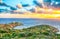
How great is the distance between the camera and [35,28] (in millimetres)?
1556

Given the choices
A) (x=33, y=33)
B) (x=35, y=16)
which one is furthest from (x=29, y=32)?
(x=35, y=16)

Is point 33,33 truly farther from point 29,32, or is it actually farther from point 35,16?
point 35,16

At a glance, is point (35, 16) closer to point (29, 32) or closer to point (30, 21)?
point (30, 21)

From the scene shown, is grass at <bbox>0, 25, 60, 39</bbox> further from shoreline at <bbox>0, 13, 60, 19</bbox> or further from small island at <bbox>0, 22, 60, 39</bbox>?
shoreline at <bbox>0, 13, 60, 19</bbox>

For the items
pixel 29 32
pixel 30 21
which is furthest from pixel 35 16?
pixel 29 32

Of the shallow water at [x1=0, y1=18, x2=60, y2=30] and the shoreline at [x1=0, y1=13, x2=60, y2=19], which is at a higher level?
the shoreline at [x1=0, y1=13, x2=60, y2=19]

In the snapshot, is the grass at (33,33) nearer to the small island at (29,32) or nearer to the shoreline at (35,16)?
the small island at (29,32)

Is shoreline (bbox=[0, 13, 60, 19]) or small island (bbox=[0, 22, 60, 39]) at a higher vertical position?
shoreline (bbox=[0, 13, 60, 19])

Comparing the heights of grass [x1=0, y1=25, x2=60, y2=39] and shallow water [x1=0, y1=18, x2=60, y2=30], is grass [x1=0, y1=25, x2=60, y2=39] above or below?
below

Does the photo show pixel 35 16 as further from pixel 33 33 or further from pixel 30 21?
pixel 33 33

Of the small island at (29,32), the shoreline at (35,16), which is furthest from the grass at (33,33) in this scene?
the shoreline at (35,16)

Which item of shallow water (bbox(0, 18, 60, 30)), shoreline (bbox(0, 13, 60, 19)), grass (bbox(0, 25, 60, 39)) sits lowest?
grass (bbox(0, 25, 60, 39))

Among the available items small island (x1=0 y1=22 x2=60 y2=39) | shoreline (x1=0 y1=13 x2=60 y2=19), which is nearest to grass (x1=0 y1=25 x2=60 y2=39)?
small island (x1=0 y1=22 x2=60 y2=39)

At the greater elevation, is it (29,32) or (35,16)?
(35,16)
